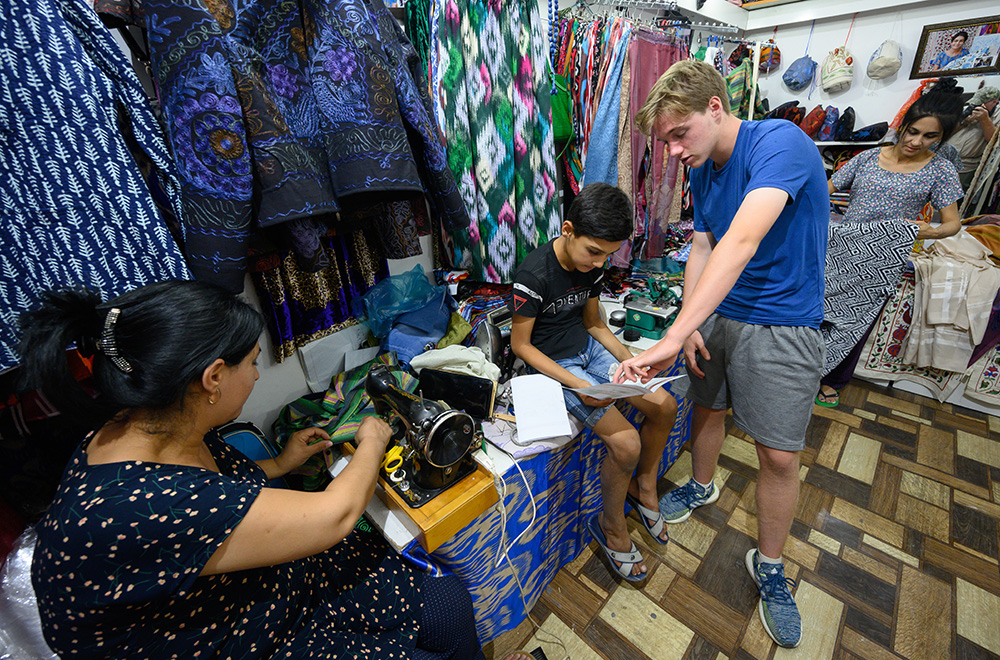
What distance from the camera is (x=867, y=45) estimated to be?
3541 mm

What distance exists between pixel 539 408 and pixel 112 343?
3.54 ft

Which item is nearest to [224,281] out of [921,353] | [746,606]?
[746,606]

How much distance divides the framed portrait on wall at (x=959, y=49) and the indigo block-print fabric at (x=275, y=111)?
4.59 m

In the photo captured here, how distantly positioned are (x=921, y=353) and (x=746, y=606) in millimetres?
2107

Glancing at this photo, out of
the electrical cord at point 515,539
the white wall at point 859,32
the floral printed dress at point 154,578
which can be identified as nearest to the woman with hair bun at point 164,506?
the floral printed dress at point 154,578

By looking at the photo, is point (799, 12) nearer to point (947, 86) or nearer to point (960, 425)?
point (947, 86)

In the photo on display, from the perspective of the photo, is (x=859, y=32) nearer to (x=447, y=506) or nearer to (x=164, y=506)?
(x=447, y=506)

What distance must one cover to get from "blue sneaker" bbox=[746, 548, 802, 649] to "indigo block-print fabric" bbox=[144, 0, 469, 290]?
5.83ft

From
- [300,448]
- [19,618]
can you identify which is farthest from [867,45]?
[19,618]

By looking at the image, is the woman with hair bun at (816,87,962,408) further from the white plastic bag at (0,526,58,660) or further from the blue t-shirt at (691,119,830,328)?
the white plastic bag at (0,526,58,660)

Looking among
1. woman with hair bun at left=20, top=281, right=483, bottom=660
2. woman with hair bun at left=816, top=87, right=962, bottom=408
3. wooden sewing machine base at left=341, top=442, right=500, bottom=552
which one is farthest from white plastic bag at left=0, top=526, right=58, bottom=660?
woman with hair bun at left=816, top=87, right=962, bottom=408

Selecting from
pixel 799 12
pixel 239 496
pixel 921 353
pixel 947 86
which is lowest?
pixel 921 353

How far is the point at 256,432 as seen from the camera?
142 centimetres

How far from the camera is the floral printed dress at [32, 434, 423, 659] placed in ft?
2.08
